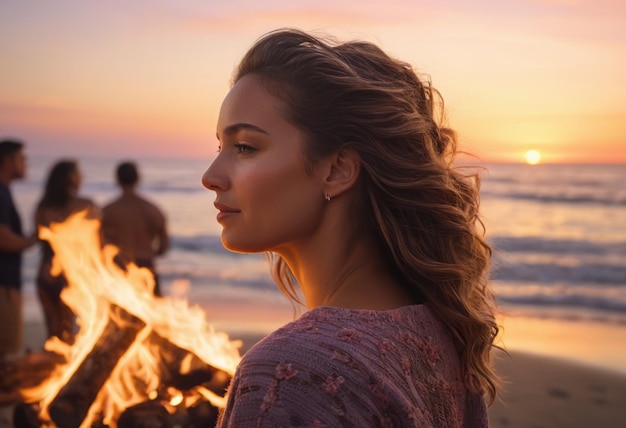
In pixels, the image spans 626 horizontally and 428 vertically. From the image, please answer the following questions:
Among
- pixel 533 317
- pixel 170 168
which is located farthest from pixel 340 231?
pixel 170 168

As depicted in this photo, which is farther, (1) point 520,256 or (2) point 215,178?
(1) point 520,256

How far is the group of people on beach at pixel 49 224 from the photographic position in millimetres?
7617

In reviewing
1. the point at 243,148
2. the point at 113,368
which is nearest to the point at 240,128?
the point at 243,148

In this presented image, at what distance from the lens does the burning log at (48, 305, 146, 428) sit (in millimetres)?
3240

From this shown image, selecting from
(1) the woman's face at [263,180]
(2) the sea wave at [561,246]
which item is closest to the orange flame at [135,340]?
(1) the woman's face at [263,180]

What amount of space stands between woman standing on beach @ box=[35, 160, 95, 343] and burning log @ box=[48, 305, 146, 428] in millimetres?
5040

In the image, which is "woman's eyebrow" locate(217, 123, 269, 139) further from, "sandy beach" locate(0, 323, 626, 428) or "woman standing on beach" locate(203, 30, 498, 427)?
"sandy beach" locate(0, 323, 626, 428)

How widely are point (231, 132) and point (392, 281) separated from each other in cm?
55

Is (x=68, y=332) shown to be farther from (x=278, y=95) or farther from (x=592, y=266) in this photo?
(x=592, y=266)

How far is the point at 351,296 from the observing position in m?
1.90

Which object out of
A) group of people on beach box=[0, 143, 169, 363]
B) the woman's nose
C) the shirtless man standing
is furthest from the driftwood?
the shirtless man standing

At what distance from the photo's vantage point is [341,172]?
1.96 meters

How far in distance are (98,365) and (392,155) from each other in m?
1.86

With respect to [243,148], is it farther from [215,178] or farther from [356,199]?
[356,199]
